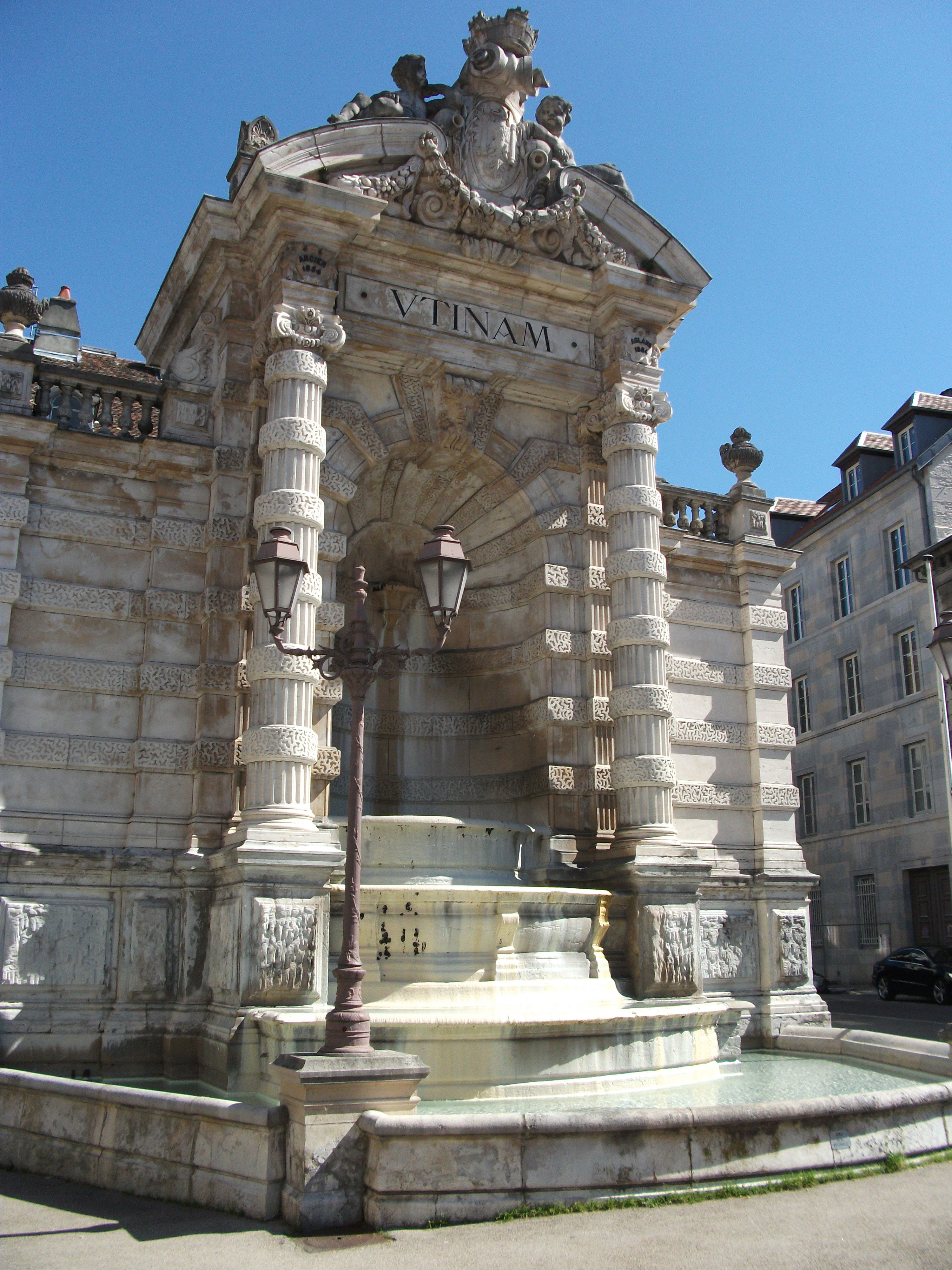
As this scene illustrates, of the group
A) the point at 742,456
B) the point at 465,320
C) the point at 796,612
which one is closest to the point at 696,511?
the point at 742,456

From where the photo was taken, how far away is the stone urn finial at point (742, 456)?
1784 centimetres

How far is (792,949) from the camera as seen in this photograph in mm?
15758

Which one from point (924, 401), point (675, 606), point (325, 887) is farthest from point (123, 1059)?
point (924, 401)

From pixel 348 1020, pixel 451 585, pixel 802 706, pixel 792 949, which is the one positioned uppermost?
pixel 802 706

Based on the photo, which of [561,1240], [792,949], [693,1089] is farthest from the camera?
[792,949]

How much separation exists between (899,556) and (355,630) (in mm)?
25539

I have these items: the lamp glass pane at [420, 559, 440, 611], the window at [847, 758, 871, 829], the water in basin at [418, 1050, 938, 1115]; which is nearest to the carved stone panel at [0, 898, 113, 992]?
the water in basin at [418, 1050, 938, 1115]

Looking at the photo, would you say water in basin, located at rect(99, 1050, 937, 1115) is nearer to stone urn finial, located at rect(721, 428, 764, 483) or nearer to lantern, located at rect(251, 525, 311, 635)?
lantern, located at rect(251, 525, 311, 635)

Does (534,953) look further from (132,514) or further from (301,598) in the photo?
(132,514)

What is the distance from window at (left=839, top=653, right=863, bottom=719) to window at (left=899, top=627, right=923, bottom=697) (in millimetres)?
1980

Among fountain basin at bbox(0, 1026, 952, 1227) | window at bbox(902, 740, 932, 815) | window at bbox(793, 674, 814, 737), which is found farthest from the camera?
window at bbox(793, 674, 814, 737)

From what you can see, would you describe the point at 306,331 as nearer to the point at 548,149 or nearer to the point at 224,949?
the point at 548,149

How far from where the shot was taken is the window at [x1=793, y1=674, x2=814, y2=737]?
34969mm

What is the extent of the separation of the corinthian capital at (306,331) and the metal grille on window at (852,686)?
75.8ft
